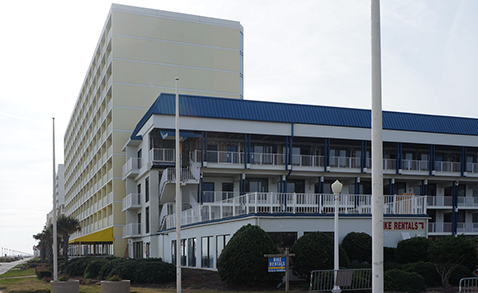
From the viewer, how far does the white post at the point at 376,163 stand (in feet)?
34.6

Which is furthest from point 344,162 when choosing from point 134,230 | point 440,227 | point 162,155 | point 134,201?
point 134,230

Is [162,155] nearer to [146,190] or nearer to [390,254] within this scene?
[146,190]

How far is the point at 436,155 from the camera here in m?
48.7

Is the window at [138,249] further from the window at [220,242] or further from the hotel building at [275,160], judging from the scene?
the window at [220,242]

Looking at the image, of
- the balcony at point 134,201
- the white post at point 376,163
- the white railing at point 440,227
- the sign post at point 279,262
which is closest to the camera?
the white post at point 376,163

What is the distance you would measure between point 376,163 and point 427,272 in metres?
13.1

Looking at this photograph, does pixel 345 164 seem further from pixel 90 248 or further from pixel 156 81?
pixel 90 248

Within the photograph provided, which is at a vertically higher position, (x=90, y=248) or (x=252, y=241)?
(x=252, y=241)

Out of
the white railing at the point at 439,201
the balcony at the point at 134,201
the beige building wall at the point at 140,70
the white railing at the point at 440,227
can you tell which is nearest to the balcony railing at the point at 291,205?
the balcony at the point at 134,201

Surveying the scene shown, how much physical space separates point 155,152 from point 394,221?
803 inches

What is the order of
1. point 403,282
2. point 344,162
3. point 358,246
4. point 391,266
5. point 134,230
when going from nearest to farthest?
point 403,282, point 391,266, point 358,246, point 344,162, point 134,230

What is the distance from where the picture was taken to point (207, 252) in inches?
1125

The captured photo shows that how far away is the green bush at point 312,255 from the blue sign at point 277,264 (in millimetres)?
1460

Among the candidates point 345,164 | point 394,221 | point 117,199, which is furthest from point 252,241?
point 117,199
